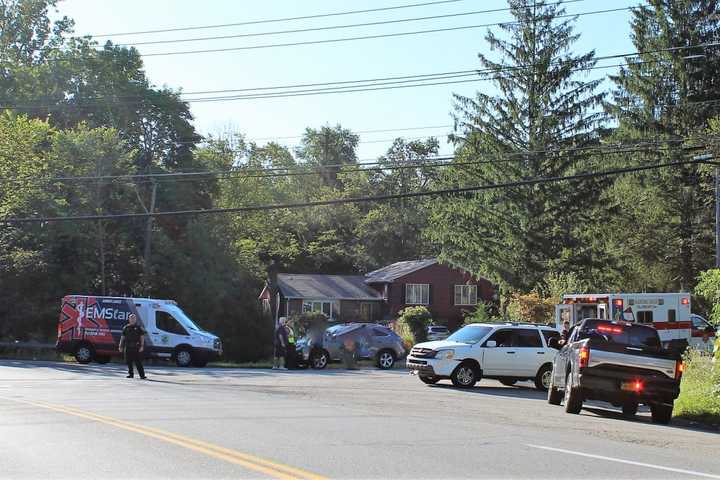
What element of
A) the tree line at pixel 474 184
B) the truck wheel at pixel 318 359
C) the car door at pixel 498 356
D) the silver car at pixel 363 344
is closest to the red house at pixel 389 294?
the tree line at pixel 474 184

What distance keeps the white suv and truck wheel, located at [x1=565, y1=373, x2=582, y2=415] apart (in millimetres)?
5742

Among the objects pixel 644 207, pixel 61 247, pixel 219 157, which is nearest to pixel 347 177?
pixel 219 157

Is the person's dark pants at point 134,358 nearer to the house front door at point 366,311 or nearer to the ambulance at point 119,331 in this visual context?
the ambulance at point 119,331

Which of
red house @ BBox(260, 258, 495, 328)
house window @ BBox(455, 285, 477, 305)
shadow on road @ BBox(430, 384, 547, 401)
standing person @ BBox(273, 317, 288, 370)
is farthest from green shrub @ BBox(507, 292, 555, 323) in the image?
house window @ BBox(455, 285, 477, 305)

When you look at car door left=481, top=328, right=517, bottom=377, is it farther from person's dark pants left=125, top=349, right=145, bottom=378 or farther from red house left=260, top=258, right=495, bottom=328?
red house left=260, top=258, right=495, bottom=328

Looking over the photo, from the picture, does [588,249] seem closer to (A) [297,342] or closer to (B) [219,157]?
(A) [297,342]

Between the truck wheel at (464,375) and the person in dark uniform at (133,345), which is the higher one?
the person in dark uniform at (133,345)

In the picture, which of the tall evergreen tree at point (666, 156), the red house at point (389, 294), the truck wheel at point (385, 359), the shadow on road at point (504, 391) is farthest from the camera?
the red house at point (389, 294)

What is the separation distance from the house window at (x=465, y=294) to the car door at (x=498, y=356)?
45.0 m

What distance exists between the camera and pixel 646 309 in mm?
31953

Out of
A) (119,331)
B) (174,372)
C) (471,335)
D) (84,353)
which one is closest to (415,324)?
(119,331)

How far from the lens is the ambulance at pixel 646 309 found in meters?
31.2

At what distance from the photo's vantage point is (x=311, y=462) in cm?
970

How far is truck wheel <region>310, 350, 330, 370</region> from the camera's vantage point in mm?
31516
